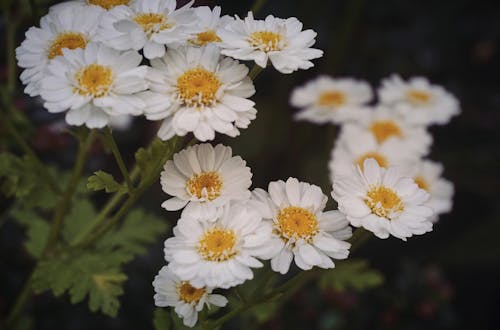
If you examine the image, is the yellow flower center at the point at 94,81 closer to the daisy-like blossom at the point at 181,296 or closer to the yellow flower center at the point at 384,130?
the daisy-like blossom at the point at 181,296

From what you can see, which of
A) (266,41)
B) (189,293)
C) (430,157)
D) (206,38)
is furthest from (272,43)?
(430,157)

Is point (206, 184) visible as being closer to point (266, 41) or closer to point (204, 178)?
point (204, 178)

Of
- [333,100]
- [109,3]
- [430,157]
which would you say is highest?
[430,157]

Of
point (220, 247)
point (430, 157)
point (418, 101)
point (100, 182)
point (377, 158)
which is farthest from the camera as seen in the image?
point (430, 157)

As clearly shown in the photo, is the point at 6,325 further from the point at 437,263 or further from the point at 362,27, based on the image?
the point at 362,27

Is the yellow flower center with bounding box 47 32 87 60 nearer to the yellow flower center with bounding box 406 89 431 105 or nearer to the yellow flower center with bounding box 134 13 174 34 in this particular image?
the yellow flower center with bounding box 134 13 174 34

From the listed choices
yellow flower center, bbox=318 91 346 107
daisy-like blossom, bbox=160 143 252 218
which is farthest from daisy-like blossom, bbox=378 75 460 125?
daisy-like blossom, bbox=160 143 252 218
